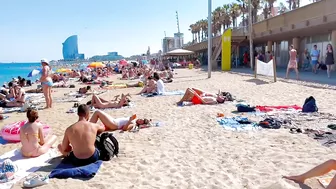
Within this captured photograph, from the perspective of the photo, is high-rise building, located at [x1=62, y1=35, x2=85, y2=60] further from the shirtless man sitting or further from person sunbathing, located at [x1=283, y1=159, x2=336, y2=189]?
person sunbathing, located at [x1=283, y1=159, x2=336, y2=189]

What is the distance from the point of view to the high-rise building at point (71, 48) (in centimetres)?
8052

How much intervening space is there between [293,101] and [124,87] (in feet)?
31.6

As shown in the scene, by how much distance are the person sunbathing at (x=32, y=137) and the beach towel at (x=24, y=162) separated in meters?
0.09

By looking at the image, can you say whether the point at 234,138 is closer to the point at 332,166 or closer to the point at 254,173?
the point at 254,173

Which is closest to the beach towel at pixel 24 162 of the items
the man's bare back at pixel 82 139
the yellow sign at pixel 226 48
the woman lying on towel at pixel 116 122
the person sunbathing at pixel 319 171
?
the man's bare back at pixel 82 139

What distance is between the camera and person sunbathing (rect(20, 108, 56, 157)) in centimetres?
472

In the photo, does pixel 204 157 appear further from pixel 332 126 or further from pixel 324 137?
pixel 332 126

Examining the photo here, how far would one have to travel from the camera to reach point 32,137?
477cm

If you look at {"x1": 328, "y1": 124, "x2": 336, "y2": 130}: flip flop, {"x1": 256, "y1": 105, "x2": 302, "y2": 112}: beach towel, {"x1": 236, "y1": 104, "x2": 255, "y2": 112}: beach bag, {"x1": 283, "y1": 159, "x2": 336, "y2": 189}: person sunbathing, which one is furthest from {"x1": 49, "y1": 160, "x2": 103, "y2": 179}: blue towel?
{"x1": 256, "y1": 105, "x2": 302, "y2": 112}: beach towel

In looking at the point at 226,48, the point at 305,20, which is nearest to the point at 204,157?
the point at 305,20

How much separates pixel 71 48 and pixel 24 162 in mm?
82685

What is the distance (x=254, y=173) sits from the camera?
387cm

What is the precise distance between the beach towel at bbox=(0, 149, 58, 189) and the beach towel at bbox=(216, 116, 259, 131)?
331cm

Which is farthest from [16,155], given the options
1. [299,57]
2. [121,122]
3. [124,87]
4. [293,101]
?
[299,57]
